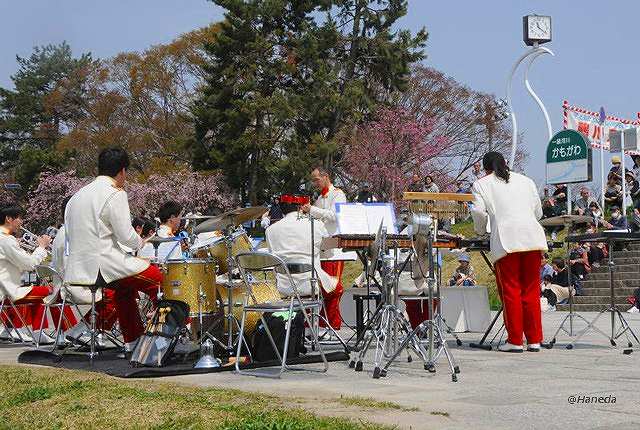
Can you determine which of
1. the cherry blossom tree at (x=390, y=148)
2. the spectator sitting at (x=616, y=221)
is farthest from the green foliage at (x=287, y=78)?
the spectator sitting at (x=616, y=221)

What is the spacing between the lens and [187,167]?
52.8 metres

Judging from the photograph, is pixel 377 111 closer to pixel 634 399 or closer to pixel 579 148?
pixel 579 148

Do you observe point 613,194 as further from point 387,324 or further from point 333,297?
point 387,324

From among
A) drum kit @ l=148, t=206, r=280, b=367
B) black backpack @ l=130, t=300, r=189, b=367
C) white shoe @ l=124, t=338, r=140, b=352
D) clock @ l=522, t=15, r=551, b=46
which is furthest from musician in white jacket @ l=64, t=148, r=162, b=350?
clock @ l=522, t=15, r=551, b=46

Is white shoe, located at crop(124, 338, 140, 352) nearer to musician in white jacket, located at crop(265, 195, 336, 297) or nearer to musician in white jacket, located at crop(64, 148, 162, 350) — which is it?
musician in white jacket, located at crop(64, 148, 162, 350)

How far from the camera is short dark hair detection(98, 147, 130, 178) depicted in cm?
979

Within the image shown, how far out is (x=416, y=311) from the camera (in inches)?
444

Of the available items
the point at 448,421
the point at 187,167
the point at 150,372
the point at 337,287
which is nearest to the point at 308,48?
the point at 187,167

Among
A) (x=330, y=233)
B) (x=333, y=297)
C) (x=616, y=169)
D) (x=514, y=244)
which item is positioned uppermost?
(x=616, y=169)

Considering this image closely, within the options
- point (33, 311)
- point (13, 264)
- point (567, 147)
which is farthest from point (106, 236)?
point (567, 147)

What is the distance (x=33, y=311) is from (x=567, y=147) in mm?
16545

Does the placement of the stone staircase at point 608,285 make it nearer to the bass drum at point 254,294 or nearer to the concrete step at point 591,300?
the concrete step at point 591,300

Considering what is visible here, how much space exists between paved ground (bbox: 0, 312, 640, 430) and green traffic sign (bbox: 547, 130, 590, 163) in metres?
16.1

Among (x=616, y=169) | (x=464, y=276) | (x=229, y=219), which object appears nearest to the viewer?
(x=229, y=219)
